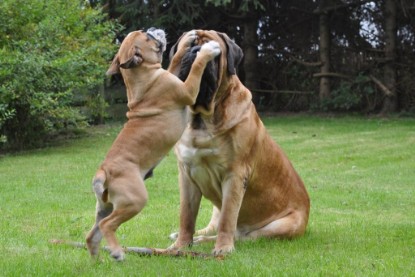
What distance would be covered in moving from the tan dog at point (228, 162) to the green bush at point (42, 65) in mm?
6732

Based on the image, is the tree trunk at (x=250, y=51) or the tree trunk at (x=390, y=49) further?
the tree trunk at (x=250, y=51)

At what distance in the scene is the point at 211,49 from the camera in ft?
17.4

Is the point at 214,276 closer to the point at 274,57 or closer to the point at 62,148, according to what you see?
the point at 62,148

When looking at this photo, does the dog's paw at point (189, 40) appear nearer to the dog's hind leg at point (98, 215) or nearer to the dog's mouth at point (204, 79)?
the dog's mouth at point (204, 79)

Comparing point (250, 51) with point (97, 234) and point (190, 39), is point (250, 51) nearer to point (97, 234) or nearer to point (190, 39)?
point (190, 39)

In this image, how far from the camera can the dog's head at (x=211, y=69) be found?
17.9 ft

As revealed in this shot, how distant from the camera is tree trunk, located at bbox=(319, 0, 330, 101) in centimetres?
1981

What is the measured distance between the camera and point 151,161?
4.89 meters

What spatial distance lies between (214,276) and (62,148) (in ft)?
33.7

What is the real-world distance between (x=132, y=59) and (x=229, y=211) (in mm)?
1506

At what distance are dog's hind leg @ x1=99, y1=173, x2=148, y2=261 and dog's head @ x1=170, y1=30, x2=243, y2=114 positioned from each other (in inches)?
45.9

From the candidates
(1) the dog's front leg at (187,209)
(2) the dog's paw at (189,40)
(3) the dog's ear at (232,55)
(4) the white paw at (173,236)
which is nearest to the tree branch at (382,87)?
(4) the white paw at (173,236)

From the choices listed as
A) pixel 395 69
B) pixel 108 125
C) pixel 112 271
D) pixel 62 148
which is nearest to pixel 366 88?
pixel 395 69

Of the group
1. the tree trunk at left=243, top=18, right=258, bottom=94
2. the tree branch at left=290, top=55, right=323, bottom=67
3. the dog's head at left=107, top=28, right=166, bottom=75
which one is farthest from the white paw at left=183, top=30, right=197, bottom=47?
the tree trunk at left=243, top=18, right=258, bottom=94
